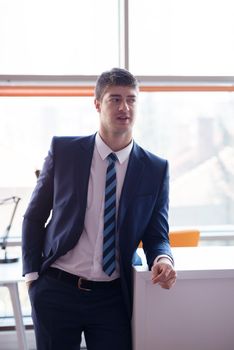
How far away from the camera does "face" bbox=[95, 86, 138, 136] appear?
198 cm

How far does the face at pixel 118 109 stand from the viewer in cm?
198

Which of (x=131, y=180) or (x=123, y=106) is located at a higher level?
(x=123, y=106)

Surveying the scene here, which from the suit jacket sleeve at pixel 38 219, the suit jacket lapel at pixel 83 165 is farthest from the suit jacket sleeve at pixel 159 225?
the suit jacket sleeve at pixel 38 219

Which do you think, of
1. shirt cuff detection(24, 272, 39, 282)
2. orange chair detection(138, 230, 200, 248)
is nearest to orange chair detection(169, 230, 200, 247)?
orange chair detection(138, 230, 200, 248)

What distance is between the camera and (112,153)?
2.05 metres

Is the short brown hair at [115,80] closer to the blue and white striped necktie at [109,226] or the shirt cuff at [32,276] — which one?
the blue and white striped necktie at [109,226]

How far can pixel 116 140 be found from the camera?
2049 mm

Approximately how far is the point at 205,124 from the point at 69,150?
2.13 metres

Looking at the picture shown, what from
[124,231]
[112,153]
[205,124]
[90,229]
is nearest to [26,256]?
[90,229]

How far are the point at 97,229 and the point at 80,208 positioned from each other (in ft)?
0.40
